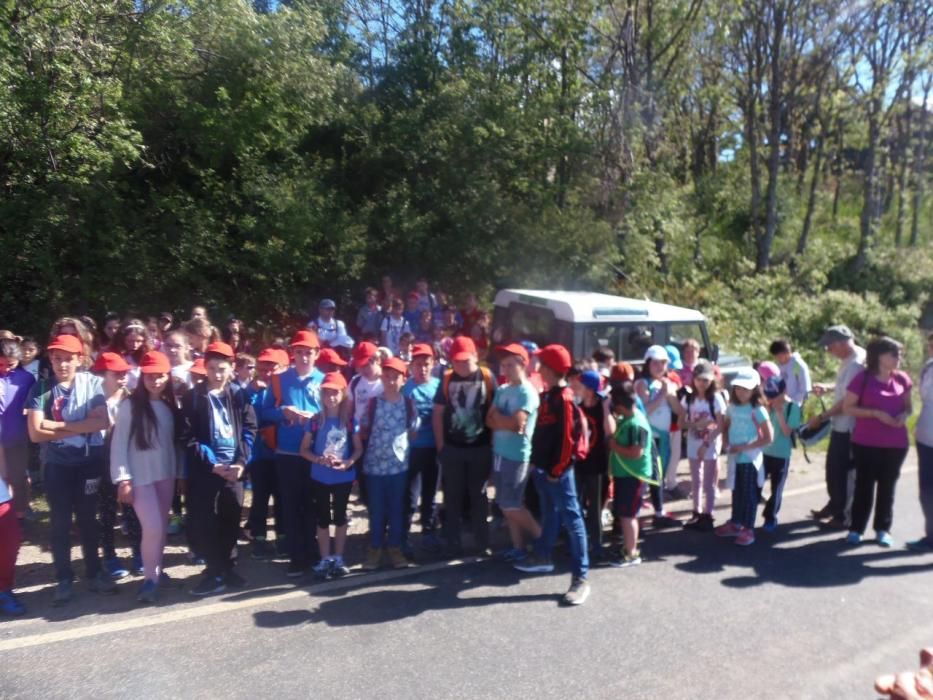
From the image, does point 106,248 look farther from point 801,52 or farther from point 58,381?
point 801,52

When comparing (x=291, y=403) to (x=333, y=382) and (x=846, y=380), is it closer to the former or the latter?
(x=333, y=382)

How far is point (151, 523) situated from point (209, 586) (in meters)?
0.59

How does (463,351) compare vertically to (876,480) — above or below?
above

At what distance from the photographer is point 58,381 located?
16.3 feet

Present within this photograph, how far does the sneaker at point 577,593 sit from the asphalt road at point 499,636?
0.08 meters

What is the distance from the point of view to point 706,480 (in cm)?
668

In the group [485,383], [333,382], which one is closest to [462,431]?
[485,383]

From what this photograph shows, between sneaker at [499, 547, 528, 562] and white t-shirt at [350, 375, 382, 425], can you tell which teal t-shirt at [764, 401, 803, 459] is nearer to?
sneaker at [499, 547, 528, 562]

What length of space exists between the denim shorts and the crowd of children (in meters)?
0.02

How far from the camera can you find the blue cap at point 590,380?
558 centimetres

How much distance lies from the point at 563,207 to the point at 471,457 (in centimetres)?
960

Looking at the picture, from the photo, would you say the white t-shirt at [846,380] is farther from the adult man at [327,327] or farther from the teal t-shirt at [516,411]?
the adult man at [327,327]

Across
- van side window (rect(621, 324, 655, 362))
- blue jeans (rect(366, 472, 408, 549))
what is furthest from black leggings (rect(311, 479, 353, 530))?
van side window (rect(621, 324, 655, 362))

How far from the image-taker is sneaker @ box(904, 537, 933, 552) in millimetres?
6137
